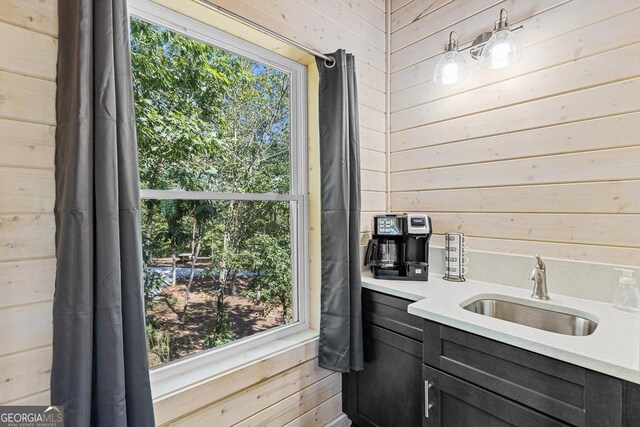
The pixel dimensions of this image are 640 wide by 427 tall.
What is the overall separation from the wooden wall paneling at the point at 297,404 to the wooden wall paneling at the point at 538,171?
53.9 inches

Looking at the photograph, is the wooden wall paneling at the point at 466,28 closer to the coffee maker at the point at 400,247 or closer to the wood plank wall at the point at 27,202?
the coffee maker at the point at 400,247

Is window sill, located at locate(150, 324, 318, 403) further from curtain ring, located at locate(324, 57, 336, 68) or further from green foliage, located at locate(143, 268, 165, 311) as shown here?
curtain ring, located at locate(324, 57, 336, 68)

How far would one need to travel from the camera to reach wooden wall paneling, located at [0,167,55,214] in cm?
91

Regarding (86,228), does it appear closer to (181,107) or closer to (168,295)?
(168,295)

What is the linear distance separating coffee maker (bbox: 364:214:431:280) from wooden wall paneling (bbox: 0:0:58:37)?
164 centimetres

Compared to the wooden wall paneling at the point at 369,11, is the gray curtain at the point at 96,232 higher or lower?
lower

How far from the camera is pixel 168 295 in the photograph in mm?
1365

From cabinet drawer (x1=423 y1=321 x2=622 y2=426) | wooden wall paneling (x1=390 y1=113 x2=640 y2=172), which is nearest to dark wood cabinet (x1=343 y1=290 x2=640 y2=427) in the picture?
cabinet drawer (x1=423 y1=321 x2=622 y2=426)

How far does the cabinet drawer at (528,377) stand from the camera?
85 cm

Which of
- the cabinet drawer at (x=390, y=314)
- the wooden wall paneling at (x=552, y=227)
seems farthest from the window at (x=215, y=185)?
the wooden wall paneling at (x=552, y=227)

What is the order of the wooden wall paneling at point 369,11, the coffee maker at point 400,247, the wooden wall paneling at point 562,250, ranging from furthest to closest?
1. the wooden wall paneling at point 369,11
2. the coffee maker at point 400,247
3. the wooden wall paneling at point 562,250

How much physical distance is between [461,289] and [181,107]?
1.68 m

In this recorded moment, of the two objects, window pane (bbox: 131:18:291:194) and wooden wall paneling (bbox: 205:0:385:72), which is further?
wooden wall paneling (bbox: 205:0:385:72)

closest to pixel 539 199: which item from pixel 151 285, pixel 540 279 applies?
pixel 540 279
